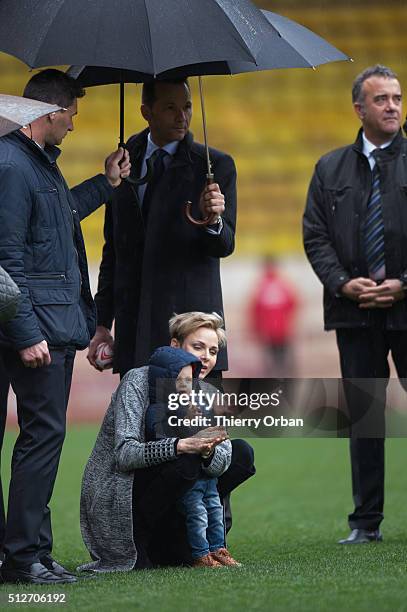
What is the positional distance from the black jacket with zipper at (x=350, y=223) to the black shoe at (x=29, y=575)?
191 cm

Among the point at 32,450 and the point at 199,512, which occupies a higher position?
the point at 32,450

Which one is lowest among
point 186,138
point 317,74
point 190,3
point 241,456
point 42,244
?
point 241,456

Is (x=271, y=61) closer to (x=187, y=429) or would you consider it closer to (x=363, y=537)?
(x=187, y=429)

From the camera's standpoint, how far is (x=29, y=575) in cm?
436

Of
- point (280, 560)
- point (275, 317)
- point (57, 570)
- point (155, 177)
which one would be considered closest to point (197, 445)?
point (57, 570)

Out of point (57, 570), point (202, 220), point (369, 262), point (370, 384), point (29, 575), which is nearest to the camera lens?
point (29, 575)

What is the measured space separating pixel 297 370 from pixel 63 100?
35.1ft

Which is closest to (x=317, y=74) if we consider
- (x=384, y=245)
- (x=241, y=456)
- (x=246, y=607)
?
(x=384, y=245)

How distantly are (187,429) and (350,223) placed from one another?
5.05ft

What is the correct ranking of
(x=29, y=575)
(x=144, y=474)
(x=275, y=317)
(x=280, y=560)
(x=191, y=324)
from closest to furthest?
(x=29, y=575) < (x=144, y=474) < (x=191, y=324) < (x=280, y=560) < (x=275, y=317)

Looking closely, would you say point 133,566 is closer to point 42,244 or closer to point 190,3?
point 42,244

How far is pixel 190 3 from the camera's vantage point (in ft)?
15.7

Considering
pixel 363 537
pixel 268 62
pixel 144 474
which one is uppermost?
pixel 268 62

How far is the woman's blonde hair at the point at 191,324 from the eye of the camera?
15.9ft
